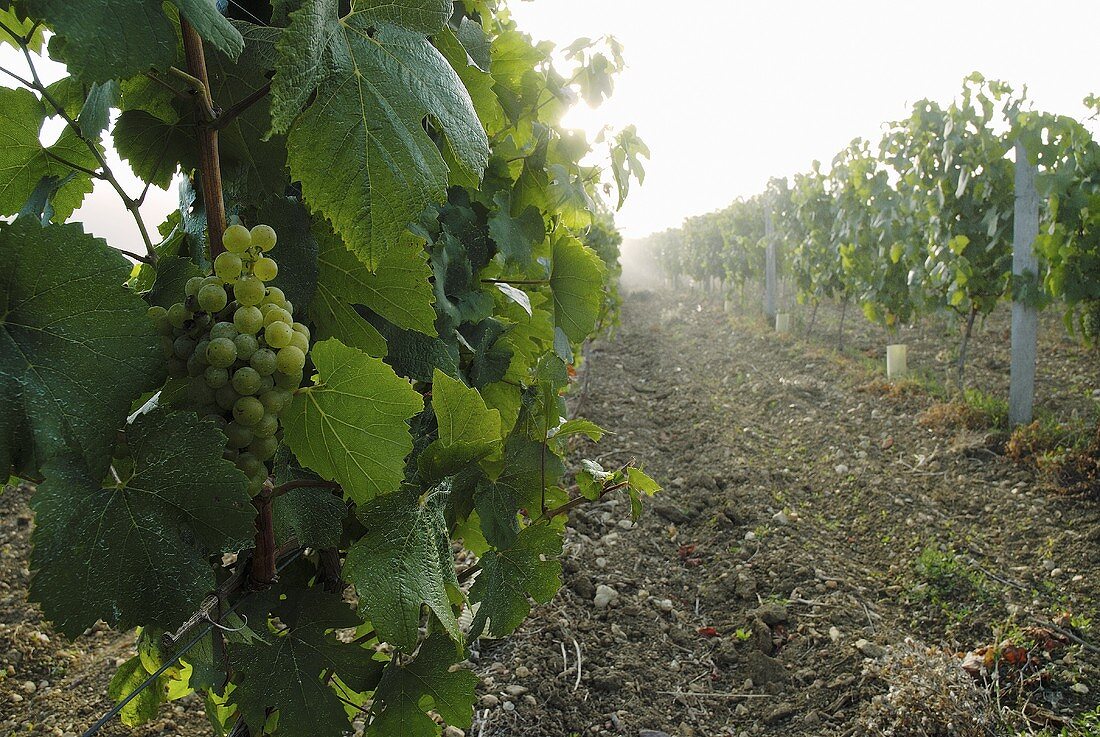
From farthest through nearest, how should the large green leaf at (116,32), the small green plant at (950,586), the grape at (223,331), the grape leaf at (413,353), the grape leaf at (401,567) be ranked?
the small green plant at (950,586)
the grape leaf at (413,353)
the grape leaf at (401,567)
the grape at (223,331)
the large green leaf at (116,32)

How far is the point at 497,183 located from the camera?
1.89m

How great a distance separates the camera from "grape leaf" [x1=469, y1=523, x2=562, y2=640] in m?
1.13

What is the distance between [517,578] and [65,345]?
0.76 m

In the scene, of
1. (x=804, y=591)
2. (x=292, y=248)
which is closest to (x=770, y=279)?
(x=804, y=591)

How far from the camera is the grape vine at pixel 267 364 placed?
68cm

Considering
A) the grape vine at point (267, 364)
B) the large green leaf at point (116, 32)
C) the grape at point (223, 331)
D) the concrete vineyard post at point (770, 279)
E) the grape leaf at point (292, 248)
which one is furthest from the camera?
the concrete vineyard post at point (770, 279)

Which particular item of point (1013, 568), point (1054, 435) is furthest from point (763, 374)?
point (1013, 568)

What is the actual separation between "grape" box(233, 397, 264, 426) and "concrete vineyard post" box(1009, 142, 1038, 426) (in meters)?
7.34

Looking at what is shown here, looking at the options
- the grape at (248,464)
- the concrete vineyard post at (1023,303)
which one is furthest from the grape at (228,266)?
the concrete vineyard post at (1023,303)

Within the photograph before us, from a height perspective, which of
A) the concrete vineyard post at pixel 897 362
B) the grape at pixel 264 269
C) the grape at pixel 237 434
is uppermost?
the grape at pixel 264 269

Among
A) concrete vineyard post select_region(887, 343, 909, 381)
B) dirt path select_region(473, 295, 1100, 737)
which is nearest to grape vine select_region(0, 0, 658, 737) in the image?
dirt path select_region(473, 295, 1100, 737)

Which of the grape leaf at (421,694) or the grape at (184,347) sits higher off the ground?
the grape at (184,347)

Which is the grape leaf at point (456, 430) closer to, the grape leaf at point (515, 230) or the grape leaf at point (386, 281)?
the grape leaf at point (386, 281)

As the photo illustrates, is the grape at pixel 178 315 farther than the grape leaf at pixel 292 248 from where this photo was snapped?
No
